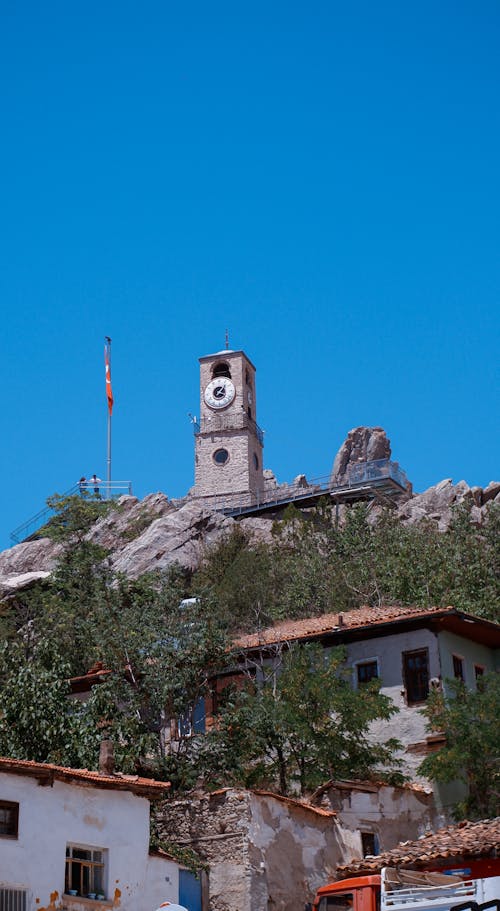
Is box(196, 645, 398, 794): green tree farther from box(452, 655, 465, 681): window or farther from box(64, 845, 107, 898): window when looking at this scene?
box(64, 845, 107, 898): window

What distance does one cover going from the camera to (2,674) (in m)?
38.7

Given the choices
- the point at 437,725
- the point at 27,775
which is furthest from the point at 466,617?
the point at 27,775

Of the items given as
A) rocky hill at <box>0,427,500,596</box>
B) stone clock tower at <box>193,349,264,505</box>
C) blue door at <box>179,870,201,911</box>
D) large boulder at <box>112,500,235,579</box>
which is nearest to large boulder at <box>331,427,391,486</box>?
stone clock tower at <box>193,349,264,505</box>

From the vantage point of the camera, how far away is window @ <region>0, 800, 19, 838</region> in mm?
23828

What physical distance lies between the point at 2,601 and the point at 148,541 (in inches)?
387

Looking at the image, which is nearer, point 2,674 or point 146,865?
point 146,865

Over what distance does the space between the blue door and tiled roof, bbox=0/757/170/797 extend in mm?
2217

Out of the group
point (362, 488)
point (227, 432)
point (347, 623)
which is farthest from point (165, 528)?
point (347, 623)

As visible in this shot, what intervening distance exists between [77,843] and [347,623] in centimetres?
1498

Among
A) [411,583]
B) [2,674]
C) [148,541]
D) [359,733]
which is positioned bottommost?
[359,733]

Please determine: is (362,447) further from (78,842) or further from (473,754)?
(78,842)

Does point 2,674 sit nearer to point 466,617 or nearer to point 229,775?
point 229,775

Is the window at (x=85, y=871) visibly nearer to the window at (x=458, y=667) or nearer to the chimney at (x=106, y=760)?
the chimney at (x=106, y=760)

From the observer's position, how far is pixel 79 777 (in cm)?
2500
